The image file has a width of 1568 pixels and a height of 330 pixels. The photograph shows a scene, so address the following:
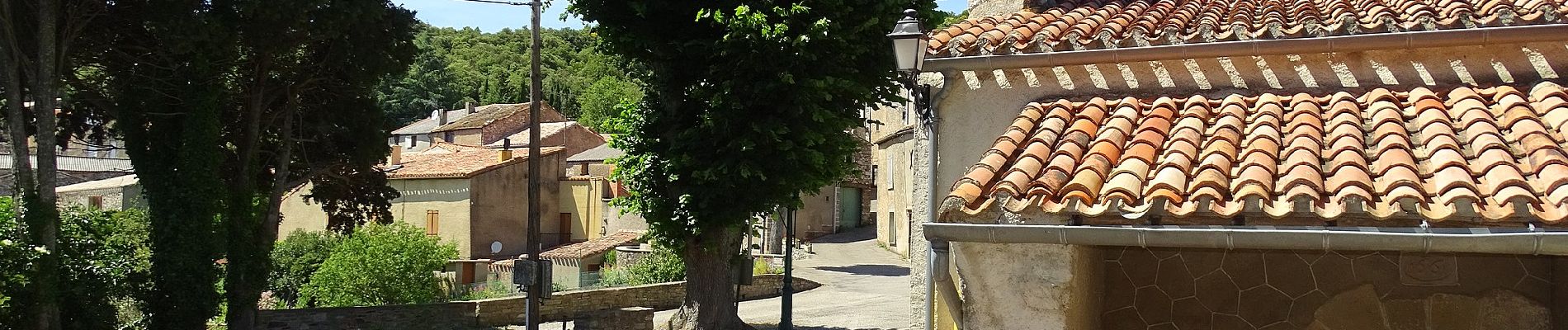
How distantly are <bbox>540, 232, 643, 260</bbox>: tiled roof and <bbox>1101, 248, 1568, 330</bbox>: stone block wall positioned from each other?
92.0 feet

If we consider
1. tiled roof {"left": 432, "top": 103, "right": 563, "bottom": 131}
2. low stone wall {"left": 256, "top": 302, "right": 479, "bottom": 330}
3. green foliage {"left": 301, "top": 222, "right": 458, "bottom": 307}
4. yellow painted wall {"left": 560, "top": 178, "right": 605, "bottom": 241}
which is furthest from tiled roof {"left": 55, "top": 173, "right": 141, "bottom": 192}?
low stone wall {"left": 256, "top": 302, "right": 479, "bottom": 330}

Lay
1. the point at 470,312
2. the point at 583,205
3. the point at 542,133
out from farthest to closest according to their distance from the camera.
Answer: the point at 542,133 → the point at 583,205 → the point at 470,312

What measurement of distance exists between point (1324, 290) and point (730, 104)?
9.81 m

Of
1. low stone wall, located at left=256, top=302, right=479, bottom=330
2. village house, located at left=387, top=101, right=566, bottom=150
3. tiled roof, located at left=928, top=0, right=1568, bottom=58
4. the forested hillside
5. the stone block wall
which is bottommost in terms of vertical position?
low stone wall, located at left=256, top=302, right=479, bottom=330

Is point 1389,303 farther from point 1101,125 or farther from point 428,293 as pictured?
point 428,293

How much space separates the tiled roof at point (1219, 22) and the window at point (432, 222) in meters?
31.0

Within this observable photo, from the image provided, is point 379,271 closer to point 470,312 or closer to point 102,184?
point 470,312

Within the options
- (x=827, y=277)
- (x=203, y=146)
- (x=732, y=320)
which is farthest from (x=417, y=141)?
(x=732, y=320)

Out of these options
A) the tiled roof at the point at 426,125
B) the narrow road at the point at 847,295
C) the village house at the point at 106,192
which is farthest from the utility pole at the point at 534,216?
the tiled roof at the point at 426,125

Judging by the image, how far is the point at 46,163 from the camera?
17625 millimetres

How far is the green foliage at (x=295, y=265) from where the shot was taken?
27.2m

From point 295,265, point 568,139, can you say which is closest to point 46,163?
point 295,265

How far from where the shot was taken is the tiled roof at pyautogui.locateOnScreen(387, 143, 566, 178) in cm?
3625

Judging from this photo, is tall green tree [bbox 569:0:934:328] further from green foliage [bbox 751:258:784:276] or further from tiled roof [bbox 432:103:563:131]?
tiled roof [bbox 432:103:563:131]
